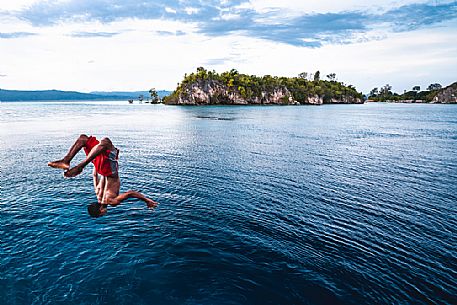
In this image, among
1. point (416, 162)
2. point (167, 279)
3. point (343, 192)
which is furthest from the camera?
point (416, 162)

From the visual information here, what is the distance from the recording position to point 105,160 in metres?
10.3

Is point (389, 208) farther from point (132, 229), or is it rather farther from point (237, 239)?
point (132, 229)

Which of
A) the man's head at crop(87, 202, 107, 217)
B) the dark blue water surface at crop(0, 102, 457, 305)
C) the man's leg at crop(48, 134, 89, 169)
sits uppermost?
the man's leg at crop(48, 134, 89, 169)

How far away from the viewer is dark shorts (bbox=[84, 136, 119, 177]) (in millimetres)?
9805

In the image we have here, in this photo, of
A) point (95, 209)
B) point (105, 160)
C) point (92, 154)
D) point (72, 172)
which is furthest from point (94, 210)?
point (92, 154)

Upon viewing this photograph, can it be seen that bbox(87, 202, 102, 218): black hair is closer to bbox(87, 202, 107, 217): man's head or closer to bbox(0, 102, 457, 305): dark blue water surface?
bbox(87, 202, 107, 217): man's head

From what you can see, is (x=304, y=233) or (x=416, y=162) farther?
(x=416, y=162)

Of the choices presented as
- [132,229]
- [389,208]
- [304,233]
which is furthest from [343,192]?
[132,229]

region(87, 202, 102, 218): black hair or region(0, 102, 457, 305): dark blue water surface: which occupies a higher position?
region(87, 202, 102, 218): black hair

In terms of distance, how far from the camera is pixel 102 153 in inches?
387

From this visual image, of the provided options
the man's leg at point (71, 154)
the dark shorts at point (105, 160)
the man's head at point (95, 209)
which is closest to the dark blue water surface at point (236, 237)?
the man's head at point (95, 209)

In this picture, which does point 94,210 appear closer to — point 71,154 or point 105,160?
point 105,160

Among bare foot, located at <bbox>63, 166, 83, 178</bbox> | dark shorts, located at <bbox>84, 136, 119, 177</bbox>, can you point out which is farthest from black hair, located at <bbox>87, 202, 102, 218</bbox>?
bare foot, located at <bbox>63, 166, 83, 178</bbox>

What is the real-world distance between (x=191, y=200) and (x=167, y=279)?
10037 mm
